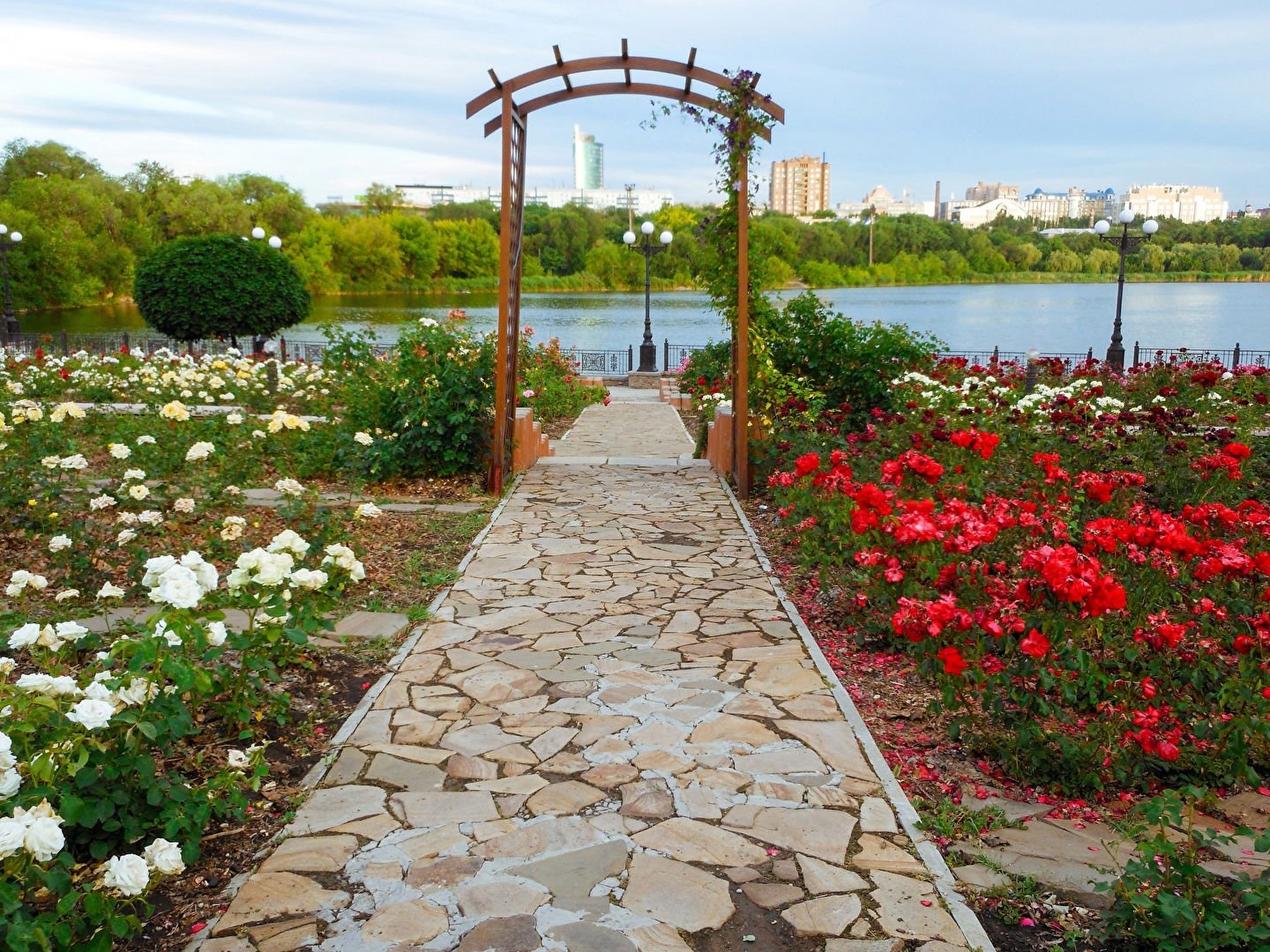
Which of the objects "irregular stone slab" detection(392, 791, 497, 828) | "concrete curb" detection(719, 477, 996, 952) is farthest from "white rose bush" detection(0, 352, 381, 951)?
"concrete curb" detection(719, 477, 996, 952)

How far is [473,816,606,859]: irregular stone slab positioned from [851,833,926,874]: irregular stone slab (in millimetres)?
716

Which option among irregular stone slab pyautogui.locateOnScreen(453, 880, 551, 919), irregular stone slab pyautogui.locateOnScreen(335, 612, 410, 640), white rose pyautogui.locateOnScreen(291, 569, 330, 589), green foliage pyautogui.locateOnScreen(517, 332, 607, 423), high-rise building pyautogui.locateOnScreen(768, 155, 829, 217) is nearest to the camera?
irregular stone slab pyautogui.locateOnScreen(453, 880, 551, 919)

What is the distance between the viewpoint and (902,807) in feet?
9.71

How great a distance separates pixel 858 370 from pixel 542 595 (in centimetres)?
467

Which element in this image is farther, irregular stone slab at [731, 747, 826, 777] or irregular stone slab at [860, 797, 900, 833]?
irregular stone slab at [731, 747, 826, 777]

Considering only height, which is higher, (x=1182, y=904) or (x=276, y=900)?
(x=1182, y=904)

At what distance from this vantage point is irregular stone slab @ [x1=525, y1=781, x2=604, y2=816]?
9.59 feet

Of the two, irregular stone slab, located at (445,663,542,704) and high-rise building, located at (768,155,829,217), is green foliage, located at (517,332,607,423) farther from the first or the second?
high-rise building, located at (768,155,829,217)

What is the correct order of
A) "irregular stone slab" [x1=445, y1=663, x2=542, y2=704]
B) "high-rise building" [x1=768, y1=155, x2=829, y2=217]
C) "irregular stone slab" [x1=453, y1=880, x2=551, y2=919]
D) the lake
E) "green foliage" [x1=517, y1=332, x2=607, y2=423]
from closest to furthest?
"irregular stone slab" [x1=453, y1=880, x2=551, y2=919] → "irregular stone slab" [x1=445, y1=663, x2=542, y2=704] → "green foliage" [x1=517, y1=332, x2=607, y2=423] → the lake → "high-rise building" [x1=768, y1=155, x2=829, y2=217]

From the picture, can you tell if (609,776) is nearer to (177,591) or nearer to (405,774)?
(405,774)

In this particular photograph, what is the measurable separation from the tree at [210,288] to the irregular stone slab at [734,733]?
61.1 feet

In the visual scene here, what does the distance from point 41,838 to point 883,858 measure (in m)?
2.02

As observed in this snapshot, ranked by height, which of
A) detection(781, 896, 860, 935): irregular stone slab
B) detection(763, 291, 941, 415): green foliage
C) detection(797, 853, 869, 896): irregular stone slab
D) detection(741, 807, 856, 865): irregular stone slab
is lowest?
detection(741, 807, 856, 865): irregular stone slab

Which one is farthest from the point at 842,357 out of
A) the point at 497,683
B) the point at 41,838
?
the point at 41,838
